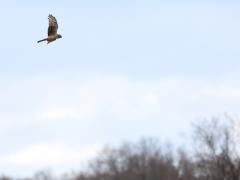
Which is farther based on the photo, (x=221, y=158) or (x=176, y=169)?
(x=176, y=169)

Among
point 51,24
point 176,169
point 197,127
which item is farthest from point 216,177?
point 176,169

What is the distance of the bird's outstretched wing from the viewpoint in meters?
19.3

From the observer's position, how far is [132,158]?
16212 cm

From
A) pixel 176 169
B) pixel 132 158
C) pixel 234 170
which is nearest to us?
pixel 234 170

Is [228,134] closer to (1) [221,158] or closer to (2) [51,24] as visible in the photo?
(1) [221,158]

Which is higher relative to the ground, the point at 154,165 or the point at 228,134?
the point at 154,165

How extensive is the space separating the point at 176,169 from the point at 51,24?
434ft

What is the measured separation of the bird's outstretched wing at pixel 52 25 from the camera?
1931 centimetres

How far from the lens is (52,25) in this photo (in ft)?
64.1

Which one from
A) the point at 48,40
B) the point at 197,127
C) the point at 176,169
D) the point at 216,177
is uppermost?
the point at 176,169

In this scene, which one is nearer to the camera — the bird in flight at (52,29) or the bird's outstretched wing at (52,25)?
the bird in flight at (52,29)

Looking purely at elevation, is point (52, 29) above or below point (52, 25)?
below

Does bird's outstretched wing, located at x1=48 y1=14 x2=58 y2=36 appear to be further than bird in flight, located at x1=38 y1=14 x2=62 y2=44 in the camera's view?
Yes

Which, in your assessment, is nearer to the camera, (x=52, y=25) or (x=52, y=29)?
(x=52, y=29)
